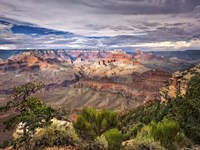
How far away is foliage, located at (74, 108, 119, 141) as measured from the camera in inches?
1391

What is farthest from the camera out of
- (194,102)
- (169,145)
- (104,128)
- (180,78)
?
(180,78)

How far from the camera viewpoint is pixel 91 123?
3628 centimetres

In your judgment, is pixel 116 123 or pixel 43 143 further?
pixel 116 123

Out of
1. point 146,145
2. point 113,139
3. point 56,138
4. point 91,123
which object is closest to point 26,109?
point 56,138

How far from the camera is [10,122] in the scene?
1152 inches

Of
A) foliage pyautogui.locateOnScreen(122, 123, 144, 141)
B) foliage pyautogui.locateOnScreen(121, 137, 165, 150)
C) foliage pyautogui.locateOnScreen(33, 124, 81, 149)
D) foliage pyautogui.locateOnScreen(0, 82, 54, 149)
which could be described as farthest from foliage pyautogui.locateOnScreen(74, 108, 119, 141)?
foliage pyautogui.locateOnScreen(122, 123, 144, 141)

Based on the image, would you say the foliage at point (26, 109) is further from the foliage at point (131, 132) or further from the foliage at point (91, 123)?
the foliage at point (131, 132)

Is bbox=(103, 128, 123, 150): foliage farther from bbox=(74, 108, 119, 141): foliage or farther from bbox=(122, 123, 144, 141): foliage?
bbox=(122, 123, 144, 141): foliage

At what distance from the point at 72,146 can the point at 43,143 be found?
361 centimetres

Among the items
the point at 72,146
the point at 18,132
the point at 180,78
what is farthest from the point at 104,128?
the point at 180,78

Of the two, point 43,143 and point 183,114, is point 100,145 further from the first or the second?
point 183,114

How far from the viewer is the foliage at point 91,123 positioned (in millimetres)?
35344

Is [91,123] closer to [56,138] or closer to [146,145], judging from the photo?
[56,138]

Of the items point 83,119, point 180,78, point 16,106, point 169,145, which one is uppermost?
point 16,106
